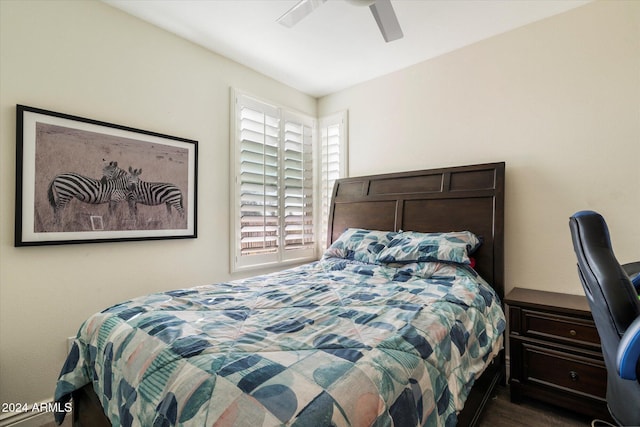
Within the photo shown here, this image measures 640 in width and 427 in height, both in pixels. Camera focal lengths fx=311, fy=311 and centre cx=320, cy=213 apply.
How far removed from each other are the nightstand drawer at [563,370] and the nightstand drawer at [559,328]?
82 mm

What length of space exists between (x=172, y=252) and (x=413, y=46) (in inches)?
107

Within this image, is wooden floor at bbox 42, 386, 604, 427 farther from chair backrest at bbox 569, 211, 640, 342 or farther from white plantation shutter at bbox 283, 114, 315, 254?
white plantation shutter at bbox 283, 114, 315, 254

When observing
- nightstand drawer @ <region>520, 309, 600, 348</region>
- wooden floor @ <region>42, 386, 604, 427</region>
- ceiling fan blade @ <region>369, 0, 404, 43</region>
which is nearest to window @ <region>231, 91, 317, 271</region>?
ceiling fan blade @ <region>369, 0, 404, 43</region>

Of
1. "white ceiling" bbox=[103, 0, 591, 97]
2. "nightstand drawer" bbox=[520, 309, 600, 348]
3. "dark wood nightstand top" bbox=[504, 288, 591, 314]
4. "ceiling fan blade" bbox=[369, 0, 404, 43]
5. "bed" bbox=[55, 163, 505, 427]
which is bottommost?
"nightstand drawer" bbox=[520, 309, 600, 348]

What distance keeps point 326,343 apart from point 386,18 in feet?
6.01

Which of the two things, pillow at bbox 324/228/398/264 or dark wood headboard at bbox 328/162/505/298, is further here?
pillow at bbox 324/228/398/264

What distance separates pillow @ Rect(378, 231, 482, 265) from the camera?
2.21 meters

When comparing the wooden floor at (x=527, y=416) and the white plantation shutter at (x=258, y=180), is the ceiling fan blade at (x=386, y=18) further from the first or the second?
the wooden floor at (x=527, y=416)

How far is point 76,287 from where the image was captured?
6.77ft

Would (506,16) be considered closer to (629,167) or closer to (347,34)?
(347,34)

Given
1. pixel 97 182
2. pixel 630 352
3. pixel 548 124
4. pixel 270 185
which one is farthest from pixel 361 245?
pixel 97 182

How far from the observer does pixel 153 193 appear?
2.40 m

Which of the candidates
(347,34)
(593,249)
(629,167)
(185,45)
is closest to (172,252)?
(185,45)

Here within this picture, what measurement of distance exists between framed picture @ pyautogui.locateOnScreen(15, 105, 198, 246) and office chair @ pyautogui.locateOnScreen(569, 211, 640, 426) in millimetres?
2552
